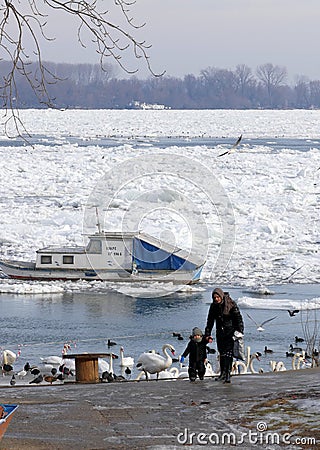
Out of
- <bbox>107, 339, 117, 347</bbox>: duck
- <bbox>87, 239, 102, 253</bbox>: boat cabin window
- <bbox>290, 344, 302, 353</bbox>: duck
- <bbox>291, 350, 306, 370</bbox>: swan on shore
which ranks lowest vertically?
<bbox>107, 339, 117, 347</bbox>: duck

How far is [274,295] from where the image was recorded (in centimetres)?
1576

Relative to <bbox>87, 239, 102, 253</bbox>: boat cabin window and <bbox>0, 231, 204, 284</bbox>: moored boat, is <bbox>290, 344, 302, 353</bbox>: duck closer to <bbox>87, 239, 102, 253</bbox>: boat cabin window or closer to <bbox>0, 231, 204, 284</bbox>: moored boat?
<bbox>0, 231, 204, 284</bbox>: moored boat

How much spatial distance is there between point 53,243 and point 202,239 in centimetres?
323

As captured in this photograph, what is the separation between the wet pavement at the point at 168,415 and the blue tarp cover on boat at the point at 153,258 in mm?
8971

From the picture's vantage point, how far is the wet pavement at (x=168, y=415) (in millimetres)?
6191

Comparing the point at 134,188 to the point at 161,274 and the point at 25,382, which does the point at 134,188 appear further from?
the point at 25,382

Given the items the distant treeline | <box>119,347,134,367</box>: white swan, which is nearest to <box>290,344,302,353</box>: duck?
<box>119,347,134,367</box>: white swan

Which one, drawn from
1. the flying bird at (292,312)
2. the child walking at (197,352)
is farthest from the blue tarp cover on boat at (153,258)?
the child walking at (197,352)

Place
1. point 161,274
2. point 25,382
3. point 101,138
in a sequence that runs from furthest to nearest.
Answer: point 101,138 < point 161,274 < point 25,382

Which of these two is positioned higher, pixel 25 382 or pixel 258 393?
pixel 258 393

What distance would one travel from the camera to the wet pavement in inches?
244

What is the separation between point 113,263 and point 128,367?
260 inches

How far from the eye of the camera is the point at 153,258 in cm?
1794

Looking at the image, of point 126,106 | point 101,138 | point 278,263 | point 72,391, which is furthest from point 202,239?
point 126,106
